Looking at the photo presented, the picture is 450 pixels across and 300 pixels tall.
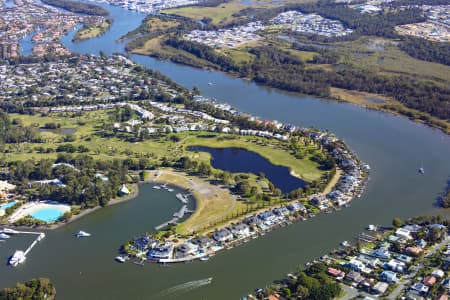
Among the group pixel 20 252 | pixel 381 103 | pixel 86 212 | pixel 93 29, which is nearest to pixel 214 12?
pixel 93 29

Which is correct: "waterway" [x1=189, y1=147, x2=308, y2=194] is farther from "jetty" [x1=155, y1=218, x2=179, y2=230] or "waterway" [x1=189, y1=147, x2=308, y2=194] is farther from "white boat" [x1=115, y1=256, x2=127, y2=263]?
"white boat" [x1=115, y1=256, x2=127, y2=263]

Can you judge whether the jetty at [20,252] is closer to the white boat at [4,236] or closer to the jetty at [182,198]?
the white boat at [4,236]

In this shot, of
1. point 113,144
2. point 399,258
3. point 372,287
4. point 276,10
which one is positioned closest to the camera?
point 372,287

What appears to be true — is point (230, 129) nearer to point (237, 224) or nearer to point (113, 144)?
point (113, 144)

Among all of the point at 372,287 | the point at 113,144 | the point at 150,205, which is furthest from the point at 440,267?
the point at 113,144

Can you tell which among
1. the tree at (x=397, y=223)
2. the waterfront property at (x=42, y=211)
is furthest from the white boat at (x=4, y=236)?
the tree at (x=397, y=223)
